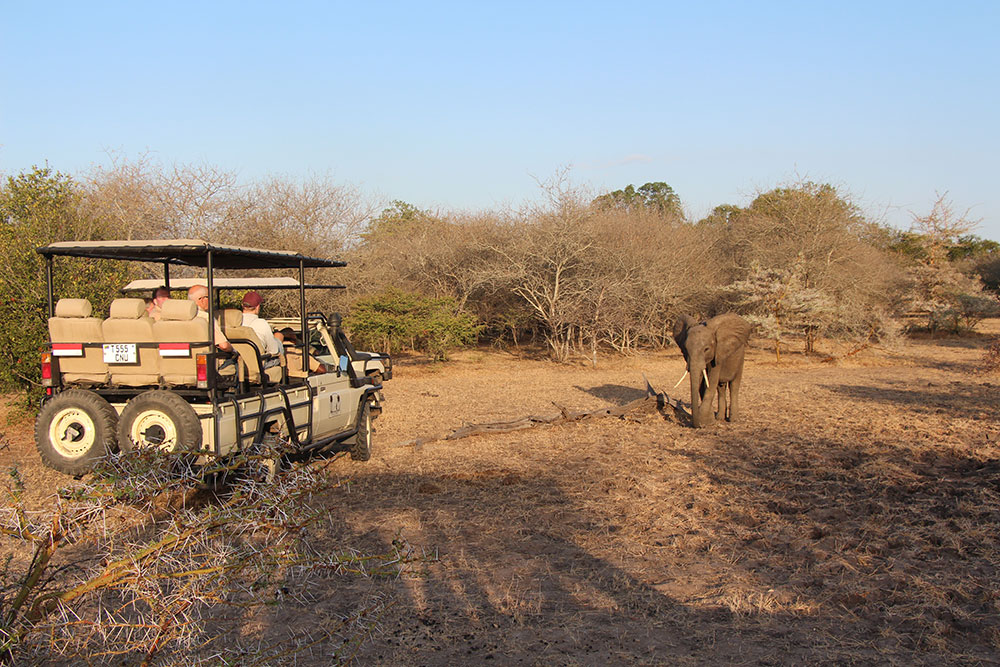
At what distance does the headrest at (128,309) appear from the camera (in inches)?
251

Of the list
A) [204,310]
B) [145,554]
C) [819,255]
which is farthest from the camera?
[819,255]

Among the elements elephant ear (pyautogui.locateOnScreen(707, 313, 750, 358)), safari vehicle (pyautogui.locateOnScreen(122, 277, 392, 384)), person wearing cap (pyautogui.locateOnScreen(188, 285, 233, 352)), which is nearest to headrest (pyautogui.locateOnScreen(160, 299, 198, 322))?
person wearing cap (pyautogui.locateOnScreen(188, 285, 233, 352))

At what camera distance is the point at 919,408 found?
1174 centimetres

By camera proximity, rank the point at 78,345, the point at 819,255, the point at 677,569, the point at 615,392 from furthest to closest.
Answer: the point at 819,255 → the point at 615,392 → the point at 78,345 → the point at 677,569

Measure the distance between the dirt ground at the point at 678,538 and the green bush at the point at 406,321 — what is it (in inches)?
242

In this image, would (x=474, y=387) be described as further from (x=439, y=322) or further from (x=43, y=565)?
(x=43, y=565)

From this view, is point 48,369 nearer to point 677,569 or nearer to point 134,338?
point 134,338

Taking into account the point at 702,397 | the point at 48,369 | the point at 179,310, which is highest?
the point at 179,310

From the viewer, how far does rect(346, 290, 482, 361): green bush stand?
1759 cm

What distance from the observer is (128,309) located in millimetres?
6383

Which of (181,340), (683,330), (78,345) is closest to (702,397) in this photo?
(683,330)

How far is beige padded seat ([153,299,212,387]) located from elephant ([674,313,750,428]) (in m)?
6.89

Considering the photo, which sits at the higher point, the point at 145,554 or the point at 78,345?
the point at 78,345

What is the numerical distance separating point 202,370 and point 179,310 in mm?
569
